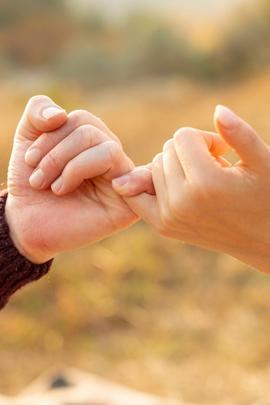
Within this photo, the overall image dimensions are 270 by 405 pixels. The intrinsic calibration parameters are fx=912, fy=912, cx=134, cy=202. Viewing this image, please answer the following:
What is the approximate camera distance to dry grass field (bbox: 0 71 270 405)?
331 centimetres

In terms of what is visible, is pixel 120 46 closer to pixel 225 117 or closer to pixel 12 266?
pixel 12 266

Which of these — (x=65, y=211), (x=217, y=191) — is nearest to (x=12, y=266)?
(x=65, y=211)

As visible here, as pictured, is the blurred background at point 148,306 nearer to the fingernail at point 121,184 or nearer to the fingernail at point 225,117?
the fingernail at point 121,184

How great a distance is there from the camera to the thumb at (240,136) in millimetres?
1213

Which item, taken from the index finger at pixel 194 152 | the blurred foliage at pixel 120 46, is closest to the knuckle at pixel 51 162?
the index finger at pixel 194 152

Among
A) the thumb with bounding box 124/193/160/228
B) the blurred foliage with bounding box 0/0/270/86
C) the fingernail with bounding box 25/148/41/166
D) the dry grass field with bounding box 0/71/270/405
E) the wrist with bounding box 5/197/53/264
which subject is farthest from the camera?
the blurred foliage with bounding box 0/0/270/86

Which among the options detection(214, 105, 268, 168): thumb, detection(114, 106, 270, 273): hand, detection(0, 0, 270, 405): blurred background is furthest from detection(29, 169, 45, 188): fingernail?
detection(0, 0, 270, 405): blurred background

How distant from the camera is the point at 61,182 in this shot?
4.99ft

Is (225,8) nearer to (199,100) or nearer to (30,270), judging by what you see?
(199,100)

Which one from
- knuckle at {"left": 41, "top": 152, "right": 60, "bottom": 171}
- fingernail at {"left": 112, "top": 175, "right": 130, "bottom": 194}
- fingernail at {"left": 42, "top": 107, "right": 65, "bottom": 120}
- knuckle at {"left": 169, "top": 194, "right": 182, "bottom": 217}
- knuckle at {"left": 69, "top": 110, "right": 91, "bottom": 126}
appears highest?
fingernail at {"left": 42, "top": 107, "right": 65, "bottom": 120}

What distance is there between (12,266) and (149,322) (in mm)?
1990

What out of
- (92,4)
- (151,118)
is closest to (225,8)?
(92,4)

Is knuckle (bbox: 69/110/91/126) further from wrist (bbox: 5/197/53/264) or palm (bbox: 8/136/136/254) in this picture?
wrist (bbox: 5/197/53/264)

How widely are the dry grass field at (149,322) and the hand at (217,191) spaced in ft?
6.19
